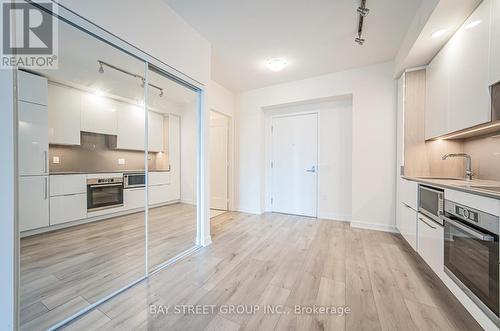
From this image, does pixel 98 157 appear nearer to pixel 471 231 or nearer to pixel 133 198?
pixel 133 198

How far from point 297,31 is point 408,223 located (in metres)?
2.78

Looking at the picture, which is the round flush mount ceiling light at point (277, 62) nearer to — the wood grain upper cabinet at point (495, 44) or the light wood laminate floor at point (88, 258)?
the wood grain upper cabinet at point (495, 44)

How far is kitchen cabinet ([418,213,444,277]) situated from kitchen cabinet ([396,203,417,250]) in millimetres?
142

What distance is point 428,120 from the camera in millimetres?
2486

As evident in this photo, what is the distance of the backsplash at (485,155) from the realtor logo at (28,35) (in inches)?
150

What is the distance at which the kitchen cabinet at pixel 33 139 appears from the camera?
1.28 metres

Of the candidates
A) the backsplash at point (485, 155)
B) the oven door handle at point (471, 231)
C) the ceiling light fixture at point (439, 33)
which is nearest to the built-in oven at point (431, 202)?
the oven door handle at point (471, 231)

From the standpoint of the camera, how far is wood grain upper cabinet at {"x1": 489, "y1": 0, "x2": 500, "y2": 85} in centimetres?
136

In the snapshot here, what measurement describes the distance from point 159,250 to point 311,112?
364 centimetres

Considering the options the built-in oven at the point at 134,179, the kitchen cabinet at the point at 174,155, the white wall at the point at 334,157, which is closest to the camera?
the built-in oven at the point at 134,179

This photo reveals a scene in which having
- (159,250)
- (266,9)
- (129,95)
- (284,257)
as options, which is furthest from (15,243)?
(266,9)

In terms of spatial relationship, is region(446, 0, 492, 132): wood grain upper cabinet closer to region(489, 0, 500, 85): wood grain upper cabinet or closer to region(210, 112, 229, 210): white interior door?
region(489, 0, 500, 85): wood grain upper cabinet

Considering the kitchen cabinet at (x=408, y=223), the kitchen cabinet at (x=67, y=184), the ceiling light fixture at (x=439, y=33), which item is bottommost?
the kitchen cabinet at (x=408, y=223)

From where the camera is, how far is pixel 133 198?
2363 mm
